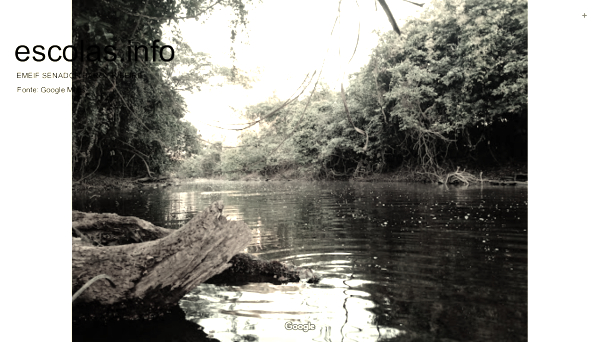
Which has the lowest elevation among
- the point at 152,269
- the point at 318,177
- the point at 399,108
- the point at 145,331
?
the point at 145,331

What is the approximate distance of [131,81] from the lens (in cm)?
901

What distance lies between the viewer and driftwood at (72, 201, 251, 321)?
249 centimetres

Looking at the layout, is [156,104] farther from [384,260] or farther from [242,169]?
[242,169]

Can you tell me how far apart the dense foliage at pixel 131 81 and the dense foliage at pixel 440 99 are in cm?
264

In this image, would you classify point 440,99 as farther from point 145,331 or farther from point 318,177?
point 145,331

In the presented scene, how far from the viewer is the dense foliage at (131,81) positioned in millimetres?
5344

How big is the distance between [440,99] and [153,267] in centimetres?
1481

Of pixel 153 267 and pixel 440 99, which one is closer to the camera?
pixel 153 267

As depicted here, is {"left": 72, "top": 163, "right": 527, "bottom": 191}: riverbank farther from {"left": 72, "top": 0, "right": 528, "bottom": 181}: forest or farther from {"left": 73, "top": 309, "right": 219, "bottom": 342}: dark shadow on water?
{"left": 73, "top": 309, "right": 219, "bottom": 342}: dark shadow on water

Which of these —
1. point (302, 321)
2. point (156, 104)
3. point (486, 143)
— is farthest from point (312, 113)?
point (302, 321)

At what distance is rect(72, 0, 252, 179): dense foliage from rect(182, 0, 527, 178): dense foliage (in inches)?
104

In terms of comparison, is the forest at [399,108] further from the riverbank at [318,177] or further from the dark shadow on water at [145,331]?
the dark shadow on water at [145,331]
